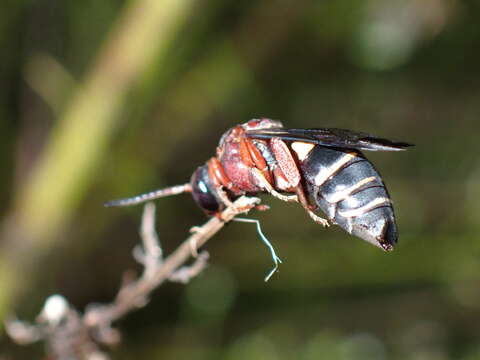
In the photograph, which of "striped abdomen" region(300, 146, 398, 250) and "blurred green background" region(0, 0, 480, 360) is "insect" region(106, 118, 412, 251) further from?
"blurred green background" region(0, 0, 480, 360)

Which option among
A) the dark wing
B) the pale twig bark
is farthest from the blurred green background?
the dark wing

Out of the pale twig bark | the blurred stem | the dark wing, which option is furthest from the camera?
the blurred stem

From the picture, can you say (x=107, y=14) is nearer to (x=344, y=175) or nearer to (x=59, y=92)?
(x=59, y=92)

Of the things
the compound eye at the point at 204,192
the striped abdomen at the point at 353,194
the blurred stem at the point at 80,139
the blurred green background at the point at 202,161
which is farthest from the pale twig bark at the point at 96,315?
the blurred stem at the point at 80,139

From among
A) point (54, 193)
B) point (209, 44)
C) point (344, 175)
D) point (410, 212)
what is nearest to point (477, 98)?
point (410, 212)

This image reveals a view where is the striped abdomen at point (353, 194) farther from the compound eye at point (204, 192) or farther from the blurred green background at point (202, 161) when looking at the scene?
the blurred green background at point (202, 161)

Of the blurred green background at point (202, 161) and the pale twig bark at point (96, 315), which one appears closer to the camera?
the pale twig bark at point (96, 315)

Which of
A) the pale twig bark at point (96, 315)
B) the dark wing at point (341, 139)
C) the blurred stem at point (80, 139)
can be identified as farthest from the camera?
the blurred stem at point (80, 139)
